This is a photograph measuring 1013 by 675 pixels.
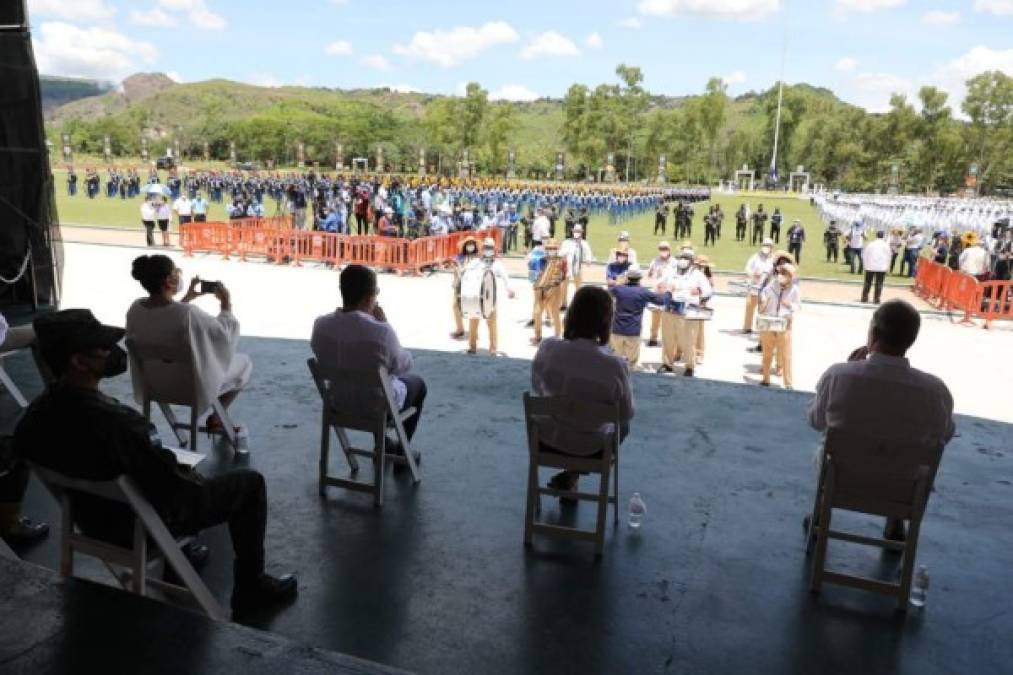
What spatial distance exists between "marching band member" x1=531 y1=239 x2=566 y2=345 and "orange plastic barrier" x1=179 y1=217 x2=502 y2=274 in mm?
7009

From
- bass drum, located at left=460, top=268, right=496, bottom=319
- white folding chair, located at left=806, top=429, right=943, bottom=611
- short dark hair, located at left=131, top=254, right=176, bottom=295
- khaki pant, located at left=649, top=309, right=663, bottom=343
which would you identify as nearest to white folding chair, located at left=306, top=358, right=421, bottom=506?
short dark hair, located at left=131, top=254, right=176, bottom=295

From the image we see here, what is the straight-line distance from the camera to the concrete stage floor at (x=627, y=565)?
3.24 metres

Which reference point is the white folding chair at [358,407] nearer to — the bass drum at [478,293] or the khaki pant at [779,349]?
the bass drum at [478,293]

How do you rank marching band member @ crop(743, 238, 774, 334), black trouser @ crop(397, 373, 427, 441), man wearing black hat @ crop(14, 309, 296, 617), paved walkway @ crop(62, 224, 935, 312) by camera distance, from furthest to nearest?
paved walkway @ crop(62, 224, 935, 312) → marching band member @ crop(743, 238, 774, 334) → black trouser @ crop(397, 373, 427, 441) → man wearing black hat @ crop(14, 309, 296, 617)

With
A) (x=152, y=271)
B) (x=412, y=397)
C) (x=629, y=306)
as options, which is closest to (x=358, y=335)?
(x=412, y=397)

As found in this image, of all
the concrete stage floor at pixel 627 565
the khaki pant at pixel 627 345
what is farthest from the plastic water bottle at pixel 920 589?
the khaki pant at pixel 627 345

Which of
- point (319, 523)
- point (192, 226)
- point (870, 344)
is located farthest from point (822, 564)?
point (192, 226)

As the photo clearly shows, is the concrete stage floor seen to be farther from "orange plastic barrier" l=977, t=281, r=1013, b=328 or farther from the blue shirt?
"orange plastic barrier" l=977, t=281, r=1013, b=328

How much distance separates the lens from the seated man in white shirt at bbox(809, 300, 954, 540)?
378cm

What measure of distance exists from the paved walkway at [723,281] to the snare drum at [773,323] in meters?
7.75

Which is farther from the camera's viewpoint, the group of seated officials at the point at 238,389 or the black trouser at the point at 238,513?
the black trouser at the point at 238,513

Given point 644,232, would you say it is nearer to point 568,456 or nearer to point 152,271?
point 152,271

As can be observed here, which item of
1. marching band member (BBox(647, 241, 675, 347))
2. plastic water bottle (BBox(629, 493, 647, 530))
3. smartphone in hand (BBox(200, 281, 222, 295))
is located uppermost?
smartphone in hand (BBox(200, 281, 222, 295))

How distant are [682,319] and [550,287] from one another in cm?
239
